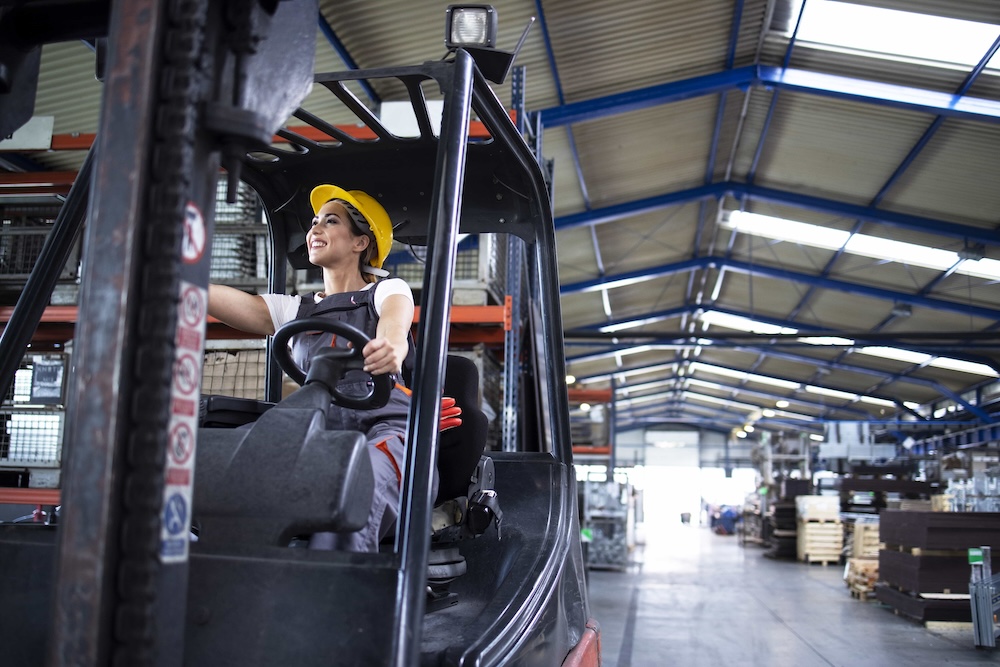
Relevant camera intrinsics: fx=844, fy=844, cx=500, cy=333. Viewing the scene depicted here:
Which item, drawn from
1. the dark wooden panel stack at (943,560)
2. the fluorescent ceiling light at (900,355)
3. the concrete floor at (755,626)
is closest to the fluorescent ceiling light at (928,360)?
the fluorescent ceiling light at (900,355)

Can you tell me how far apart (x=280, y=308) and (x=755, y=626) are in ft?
24.3

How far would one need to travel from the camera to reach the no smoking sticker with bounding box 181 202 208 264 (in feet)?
3.89

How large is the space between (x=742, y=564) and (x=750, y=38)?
10.3 metres

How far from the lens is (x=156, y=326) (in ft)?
3.66

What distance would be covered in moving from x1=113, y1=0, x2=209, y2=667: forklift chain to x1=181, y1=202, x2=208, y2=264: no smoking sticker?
0.04 meters

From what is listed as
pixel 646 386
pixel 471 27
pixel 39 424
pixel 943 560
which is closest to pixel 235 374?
pixel 39 424

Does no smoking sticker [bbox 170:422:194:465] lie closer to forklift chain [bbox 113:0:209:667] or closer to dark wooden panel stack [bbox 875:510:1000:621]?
forklift chain [bbox 113:0:209:667]

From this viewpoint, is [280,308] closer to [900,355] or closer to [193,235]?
[193,235]

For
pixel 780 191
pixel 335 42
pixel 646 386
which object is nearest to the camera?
pixel 335 42

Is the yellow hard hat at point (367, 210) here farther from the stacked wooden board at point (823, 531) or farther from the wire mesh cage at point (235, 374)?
the stacked wooden board at point (823, 531)

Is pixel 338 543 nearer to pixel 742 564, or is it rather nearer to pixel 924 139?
pixel 924 139

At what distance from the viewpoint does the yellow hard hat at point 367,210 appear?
2680 millimetres

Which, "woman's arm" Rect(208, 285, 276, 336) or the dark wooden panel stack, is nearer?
"woman's arm" Rect(208, 285, 276, 336)

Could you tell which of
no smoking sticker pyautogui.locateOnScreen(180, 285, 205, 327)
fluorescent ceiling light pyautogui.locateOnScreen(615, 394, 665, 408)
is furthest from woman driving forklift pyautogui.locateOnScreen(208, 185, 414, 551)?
fluorescent ceiling light pyautogui.locateOnScreen(615, 394, 665, 408)
